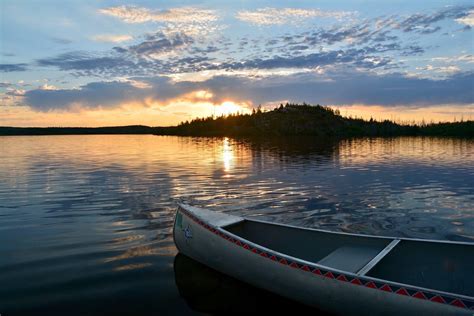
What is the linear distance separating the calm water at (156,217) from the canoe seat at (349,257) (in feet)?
4.54

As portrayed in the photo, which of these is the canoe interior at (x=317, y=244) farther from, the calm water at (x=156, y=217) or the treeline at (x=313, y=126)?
the treeline at (x=313, y=126)

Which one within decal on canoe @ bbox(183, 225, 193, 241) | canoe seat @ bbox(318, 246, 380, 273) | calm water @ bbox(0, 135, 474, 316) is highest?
decal on canoe @ bbox(183, 225, 193, 241)

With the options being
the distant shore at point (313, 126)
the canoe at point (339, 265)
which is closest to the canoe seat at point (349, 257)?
the canoe at point (339, 265)

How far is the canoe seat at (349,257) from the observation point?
29.1 ft

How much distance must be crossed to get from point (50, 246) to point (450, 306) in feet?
38.9

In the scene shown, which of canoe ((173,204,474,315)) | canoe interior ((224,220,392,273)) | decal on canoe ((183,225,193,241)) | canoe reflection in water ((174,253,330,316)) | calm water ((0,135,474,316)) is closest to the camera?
canoe ((173,204,474,315))

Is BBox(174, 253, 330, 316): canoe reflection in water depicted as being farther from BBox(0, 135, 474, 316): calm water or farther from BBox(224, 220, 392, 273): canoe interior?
BBox(224, 220, 392, 273): canoe interior

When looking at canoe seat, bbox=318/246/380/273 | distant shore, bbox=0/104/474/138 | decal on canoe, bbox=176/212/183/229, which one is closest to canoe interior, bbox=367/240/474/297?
canoe seat, bbox=318/246/380/273

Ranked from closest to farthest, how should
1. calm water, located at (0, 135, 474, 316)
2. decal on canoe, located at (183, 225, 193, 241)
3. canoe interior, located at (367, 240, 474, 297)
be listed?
canoe interior, located at (367, 240, 474, 297) → calm water, located at (0, 135, 474, 316) → decal on canoe, located at (183, 225, 193, 241)

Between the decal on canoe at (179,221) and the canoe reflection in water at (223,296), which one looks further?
the decal on canoe at (179,221)

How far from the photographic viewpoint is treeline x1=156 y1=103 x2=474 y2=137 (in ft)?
515

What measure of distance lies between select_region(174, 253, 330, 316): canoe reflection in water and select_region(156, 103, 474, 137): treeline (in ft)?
476

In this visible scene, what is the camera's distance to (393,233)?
1397 cm

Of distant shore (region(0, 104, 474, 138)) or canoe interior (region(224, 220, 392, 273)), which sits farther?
distant shore (region(0, 104, 474, 138))
